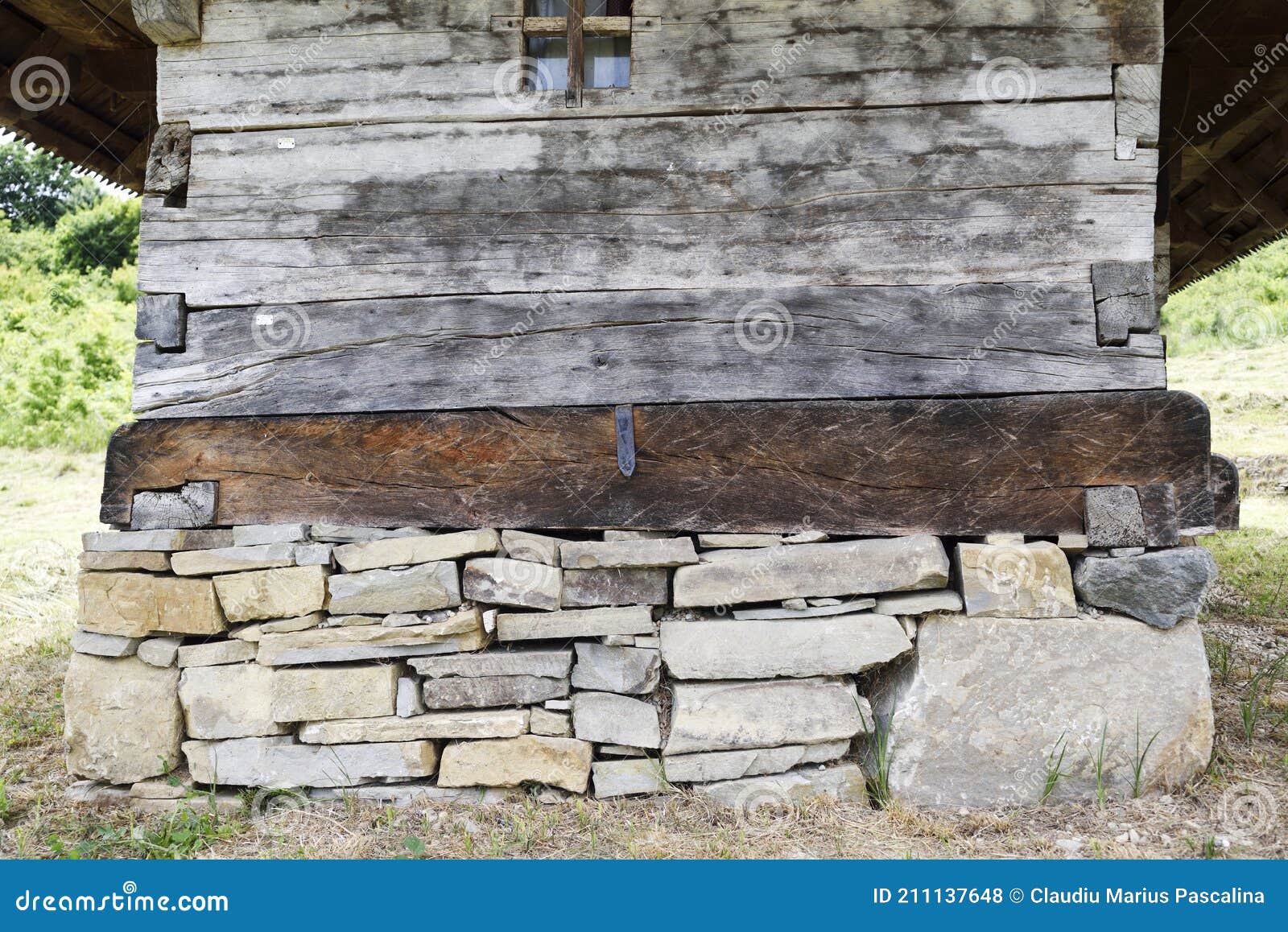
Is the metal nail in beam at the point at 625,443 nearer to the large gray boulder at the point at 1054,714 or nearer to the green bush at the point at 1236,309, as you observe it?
the large gray boulder at the point at 1054,714

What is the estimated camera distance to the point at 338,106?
3199mm

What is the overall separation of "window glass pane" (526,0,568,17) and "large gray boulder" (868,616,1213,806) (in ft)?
8.82

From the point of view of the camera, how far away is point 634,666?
3.11 m

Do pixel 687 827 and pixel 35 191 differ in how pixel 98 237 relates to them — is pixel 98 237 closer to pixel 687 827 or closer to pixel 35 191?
pixel 35 191

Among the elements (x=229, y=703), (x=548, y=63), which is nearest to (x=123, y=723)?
(x=229, y=703)

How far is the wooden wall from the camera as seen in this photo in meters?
3.05

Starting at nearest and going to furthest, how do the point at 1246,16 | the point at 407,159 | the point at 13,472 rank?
the point at 407,159, the point at 1246,16, the point at 13,472

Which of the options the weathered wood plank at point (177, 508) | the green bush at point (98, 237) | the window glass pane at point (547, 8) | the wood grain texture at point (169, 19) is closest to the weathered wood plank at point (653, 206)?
the wood grain texture at point (169, 19)

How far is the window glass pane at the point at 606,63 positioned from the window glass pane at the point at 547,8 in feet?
0.58

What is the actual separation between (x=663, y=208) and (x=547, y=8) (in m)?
0.92

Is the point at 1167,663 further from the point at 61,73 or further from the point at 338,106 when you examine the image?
the point at 61,73

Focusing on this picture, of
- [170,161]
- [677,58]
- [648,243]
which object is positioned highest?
→ [677,58]

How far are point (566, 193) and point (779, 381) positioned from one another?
101cm

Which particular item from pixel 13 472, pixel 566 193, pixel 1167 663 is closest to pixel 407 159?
pixel 566 193
